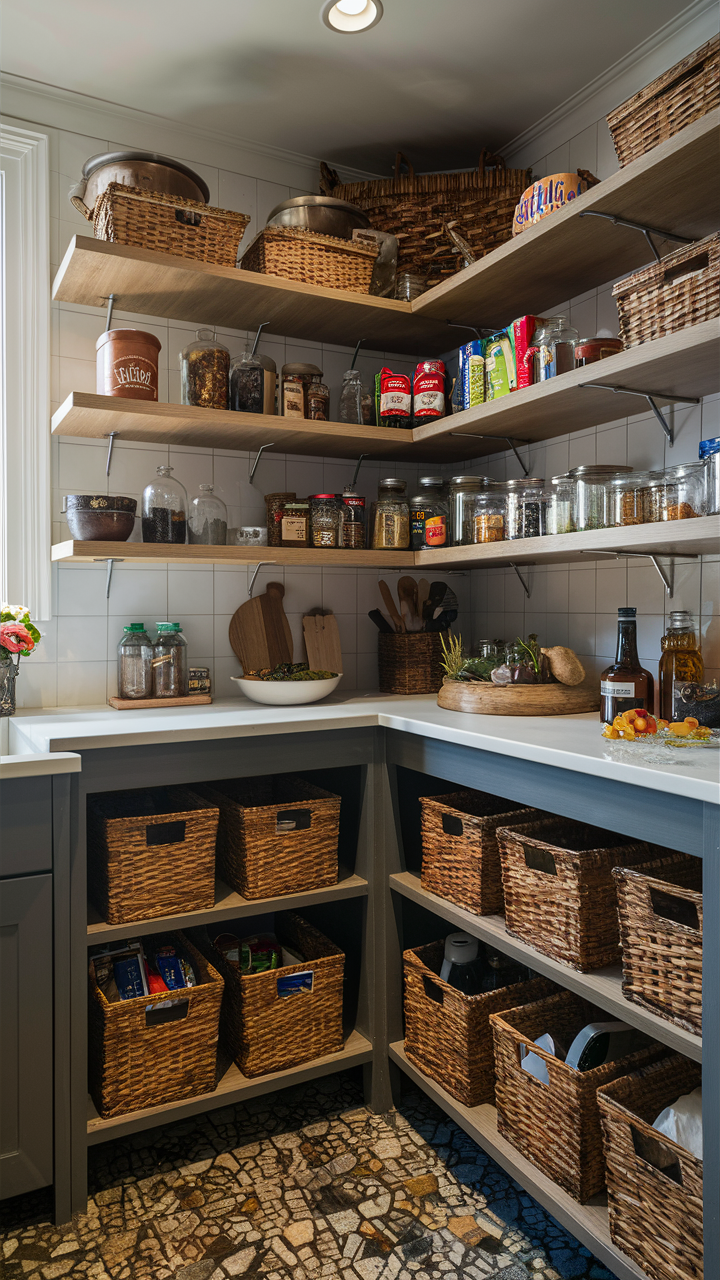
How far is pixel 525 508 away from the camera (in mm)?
1957

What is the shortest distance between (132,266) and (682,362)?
1.27m

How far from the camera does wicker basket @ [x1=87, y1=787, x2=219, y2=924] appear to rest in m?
1.67

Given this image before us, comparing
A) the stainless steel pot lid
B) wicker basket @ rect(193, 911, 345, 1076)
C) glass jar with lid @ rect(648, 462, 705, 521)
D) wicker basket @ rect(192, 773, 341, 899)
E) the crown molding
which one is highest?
the crown molding

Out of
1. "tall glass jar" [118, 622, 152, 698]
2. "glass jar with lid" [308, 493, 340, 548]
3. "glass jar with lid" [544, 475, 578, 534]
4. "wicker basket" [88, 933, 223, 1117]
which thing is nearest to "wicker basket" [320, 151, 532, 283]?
"glass jar with lid" [308, 493, 340, 548]

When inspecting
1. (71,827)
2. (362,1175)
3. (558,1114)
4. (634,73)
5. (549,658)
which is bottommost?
(362,1175)

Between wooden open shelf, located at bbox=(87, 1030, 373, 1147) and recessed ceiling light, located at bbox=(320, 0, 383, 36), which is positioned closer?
wooden open shelf, located at bbox=(87, 1030, 373, 1147)

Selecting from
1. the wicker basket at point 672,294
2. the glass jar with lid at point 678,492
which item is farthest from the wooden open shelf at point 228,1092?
the wicker basket at point 672,294

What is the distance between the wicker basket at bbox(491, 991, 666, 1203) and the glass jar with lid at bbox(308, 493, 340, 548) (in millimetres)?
1303

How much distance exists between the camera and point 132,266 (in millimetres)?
1886

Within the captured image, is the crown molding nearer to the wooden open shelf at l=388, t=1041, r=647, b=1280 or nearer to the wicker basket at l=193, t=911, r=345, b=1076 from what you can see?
the wicker basket at l=193, t=911, r=345, b=1076

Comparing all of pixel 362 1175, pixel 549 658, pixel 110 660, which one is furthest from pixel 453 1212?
pixel 110 660

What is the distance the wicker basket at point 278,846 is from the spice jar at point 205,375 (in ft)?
3.39

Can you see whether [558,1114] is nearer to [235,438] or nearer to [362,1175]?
[362,1175]

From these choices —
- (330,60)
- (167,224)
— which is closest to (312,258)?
(167,224)
